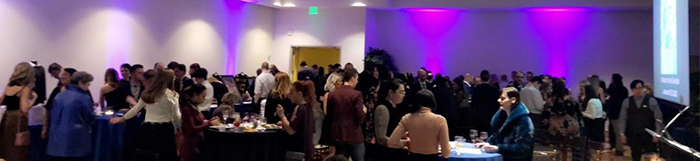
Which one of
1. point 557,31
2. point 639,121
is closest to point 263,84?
point 639,121

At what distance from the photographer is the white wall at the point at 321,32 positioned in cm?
1348

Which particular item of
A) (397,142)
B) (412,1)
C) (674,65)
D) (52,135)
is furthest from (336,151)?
(412,1)

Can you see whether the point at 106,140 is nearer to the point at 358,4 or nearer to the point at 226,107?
the point at 226,107

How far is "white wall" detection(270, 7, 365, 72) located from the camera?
13.5 m

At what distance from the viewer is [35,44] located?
8445mm

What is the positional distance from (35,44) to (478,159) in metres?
7.00

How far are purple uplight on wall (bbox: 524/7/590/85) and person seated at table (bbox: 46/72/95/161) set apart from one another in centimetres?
1048

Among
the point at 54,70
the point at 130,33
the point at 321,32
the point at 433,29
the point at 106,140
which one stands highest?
the point at 433,29

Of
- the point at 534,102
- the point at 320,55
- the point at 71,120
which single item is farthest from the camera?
the point at 320,55

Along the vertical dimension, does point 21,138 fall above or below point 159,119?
below

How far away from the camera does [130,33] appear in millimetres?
10000

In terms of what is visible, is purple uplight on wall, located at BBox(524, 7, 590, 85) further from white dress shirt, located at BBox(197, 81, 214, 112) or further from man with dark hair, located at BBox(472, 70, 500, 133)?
white dress shirt, located at BBox(197, 81, 214, 112)

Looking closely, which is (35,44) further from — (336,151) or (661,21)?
(661,21)

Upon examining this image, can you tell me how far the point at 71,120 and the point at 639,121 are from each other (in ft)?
19.1
